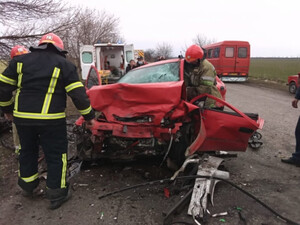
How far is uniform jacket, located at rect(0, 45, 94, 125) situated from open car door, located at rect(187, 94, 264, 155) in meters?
1.47

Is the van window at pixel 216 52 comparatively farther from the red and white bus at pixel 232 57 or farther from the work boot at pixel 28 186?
the work boot at pixel 28 186

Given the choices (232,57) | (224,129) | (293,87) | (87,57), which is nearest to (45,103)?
(224,129)

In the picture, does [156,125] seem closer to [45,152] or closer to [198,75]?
[45,152]

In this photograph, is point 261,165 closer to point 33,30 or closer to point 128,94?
point 128,94

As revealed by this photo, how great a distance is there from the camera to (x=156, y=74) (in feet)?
13.1

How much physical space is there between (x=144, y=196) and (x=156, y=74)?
77.1 inches

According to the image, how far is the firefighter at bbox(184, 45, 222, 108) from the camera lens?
147 inches

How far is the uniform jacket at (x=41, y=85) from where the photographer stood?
2.56m

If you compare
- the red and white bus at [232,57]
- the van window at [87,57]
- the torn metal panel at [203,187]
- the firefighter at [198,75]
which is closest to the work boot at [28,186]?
the torn metal panel at [203,187]

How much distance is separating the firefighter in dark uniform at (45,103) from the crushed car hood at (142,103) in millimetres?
383

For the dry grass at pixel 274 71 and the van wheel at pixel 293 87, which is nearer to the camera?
the van wheel at pixel 293 87

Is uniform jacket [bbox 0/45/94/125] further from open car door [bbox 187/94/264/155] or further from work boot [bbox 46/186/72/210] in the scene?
open car door [bbox 187/94/264/155]

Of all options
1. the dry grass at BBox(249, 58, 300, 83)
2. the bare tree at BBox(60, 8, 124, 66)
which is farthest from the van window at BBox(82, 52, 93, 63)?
the dry grass at BBox(249, 58, 300, 83)

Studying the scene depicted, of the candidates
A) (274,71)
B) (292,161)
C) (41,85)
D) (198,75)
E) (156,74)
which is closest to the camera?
(41,85)
